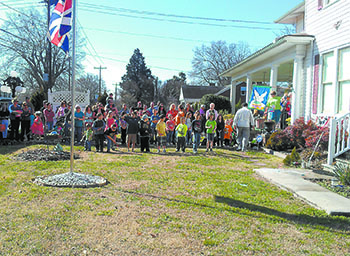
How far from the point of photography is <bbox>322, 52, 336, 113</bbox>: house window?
9953mm

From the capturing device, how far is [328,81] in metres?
10.1

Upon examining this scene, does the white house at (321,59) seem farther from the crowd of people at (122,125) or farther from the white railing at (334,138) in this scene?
the crowd of people at (122,125)

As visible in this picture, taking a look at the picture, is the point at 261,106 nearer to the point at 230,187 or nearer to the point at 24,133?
the point at 230,187

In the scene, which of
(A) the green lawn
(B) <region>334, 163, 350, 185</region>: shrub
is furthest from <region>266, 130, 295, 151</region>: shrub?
(A) the green lawn

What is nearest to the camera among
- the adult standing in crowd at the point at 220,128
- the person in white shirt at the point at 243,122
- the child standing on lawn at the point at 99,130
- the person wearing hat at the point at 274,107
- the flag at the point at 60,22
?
the flag at the point at 60,22

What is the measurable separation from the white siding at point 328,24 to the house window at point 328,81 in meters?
0.33

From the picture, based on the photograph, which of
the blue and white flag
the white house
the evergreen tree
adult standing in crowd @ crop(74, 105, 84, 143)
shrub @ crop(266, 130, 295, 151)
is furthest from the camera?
the evergreen tree

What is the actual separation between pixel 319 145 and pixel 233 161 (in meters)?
2.44

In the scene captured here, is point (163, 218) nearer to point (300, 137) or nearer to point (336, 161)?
point (336, 161)

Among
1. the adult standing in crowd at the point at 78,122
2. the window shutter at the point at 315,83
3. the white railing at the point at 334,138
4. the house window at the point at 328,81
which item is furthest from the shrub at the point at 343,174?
the adult standing in crowd at the point at 78,122

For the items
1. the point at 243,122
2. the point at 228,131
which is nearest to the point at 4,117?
→ the point at 228,131

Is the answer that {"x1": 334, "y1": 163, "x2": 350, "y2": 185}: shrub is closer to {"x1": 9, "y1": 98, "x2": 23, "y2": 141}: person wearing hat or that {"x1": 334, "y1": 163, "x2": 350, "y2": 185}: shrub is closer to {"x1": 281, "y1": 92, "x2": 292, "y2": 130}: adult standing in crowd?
{"x1": 281, "y1": 92, "x2": 292, "y2": 130}: adult standing in crowd

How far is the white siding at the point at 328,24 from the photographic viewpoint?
929 centimetres

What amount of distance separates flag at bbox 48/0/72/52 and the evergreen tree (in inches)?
2144
